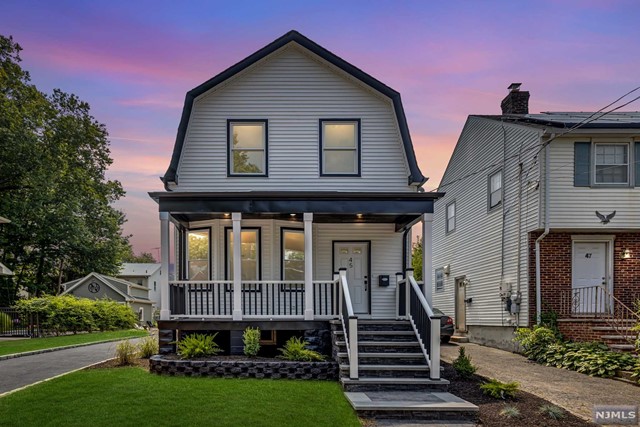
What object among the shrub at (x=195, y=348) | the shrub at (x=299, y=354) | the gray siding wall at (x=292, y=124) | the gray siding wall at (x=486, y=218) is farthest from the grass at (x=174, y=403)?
the gray siding wall at (x=486, y=218)

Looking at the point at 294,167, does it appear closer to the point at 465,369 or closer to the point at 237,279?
the point at 237,279

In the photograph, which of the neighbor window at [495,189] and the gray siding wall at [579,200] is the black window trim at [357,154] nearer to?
the gray siding wall at [579,200]

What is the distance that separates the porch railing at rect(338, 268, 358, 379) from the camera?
8.26 m

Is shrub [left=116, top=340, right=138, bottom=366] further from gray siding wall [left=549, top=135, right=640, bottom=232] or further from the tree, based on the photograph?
the tree

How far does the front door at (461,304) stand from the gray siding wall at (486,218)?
0.38 m

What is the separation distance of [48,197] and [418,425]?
2740 cm

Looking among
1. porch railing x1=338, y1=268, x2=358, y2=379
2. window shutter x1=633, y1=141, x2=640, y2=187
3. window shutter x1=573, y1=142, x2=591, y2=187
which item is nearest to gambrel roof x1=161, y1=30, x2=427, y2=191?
porch railing x1=338, y1=268, x2=358, y2=379

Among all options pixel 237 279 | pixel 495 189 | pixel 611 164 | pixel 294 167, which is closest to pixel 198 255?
pixel 237 279

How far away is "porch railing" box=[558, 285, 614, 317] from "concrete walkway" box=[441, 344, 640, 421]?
6.31 feet

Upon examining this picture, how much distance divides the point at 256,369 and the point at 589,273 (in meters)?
10.1

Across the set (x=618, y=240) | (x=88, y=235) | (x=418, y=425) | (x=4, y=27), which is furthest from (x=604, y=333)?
(x=88, y=235)

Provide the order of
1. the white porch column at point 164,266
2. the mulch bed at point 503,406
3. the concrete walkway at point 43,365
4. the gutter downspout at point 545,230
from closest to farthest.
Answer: the mulch bed at point 503,406 → the concrete walkway at point 43,365 → the white porch column at point 164,266 → the gutter downspout at point 545,230

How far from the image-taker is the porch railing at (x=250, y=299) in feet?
35.2

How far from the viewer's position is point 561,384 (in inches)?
357
